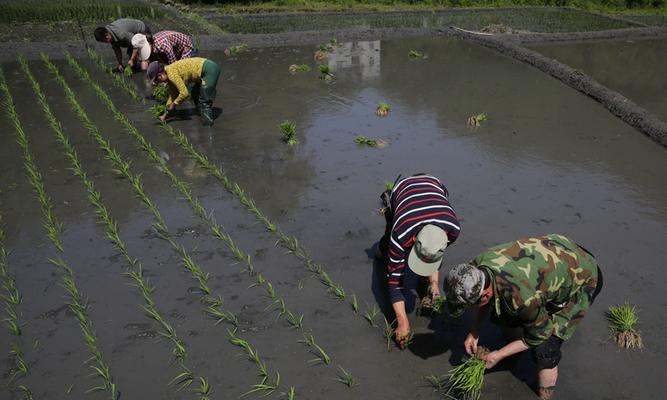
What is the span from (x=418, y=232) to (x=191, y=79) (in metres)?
4.82

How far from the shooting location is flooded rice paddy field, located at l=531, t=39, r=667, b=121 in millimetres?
8715

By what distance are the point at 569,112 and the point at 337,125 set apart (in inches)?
150

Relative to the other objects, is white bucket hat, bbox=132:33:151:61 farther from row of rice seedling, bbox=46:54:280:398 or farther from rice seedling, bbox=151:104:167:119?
row of rice seedling, bbox=46:54:280:398

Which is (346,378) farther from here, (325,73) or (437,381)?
(325,73)

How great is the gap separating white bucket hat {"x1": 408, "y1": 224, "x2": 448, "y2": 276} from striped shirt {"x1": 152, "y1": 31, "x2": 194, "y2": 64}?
224 inches

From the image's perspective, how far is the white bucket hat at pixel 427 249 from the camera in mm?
2564

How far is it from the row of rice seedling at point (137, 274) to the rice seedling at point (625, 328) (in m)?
2.80

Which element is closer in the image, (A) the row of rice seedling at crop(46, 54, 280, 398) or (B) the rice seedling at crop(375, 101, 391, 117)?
(A) the row of rice seedling at crop(46, 54, 280, 398)

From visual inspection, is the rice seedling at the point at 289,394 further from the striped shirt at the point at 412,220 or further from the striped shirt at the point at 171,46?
the striped shirt at the point at 171,46

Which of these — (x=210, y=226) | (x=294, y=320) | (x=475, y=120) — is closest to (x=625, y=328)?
(x=294, y=320)

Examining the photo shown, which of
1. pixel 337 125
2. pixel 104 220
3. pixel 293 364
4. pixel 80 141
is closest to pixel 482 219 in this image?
pixel 293 364

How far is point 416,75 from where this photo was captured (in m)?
9.78

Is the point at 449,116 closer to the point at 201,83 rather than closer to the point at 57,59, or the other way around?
the point at 201,83

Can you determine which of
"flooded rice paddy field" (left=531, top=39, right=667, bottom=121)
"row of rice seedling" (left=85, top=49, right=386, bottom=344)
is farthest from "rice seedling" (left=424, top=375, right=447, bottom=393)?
"flooded rice paddy field" (left=531, top=39, right=667, bottom=121)
